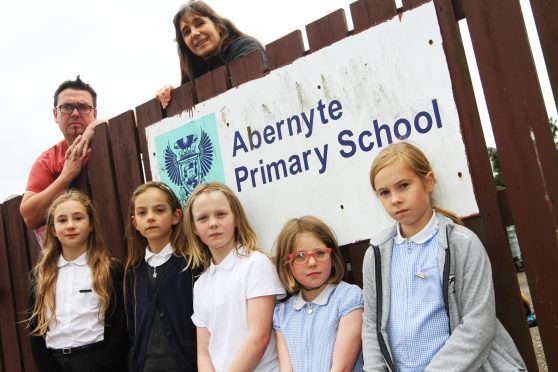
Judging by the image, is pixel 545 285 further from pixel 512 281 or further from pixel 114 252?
pixel 114 252

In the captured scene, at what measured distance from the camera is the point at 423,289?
2.12 m

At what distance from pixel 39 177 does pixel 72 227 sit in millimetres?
889

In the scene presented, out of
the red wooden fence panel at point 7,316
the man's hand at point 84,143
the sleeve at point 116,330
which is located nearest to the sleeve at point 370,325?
the sleeve at point 116,330

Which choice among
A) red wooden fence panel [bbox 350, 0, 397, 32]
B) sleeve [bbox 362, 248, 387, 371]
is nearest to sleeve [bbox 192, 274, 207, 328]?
sleeve [bbox 362, 248, 387, 371]

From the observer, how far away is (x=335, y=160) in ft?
8.77

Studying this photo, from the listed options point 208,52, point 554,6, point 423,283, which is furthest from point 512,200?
point 208,52

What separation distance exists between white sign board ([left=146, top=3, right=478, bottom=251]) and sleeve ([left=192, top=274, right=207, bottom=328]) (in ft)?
1.28

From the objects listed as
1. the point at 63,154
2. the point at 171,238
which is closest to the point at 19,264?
the point at 63,154

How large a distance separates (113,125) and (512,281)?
8.85 feet

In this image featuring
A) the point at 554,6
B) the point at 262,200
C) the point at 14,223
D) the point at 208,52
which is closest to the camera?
the point at 554,6

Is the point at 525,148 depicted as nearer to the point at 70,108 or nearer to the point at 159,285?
the point at 159,285

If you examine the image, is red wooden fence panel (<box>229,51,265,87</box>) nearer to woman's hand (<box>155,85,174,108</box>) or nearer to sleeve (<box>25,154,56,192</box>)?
woman's hand (<box>155,85,174,108</box>)

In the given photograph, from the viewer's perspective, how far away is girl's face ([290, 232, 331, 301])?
249 cm

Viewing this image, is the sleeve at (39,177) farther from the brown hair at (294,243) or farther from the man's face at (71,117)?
the brown hair at (294,243)
